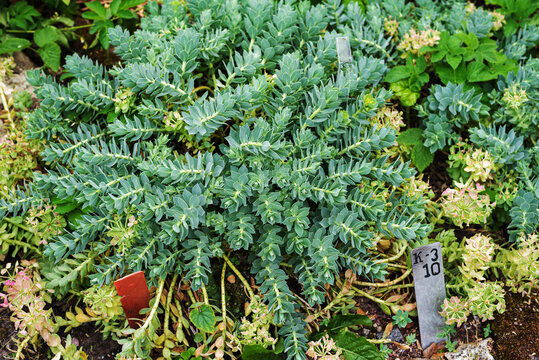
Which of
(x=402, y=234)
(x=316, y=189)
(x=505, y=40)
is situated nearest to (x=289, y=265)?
(x=316, y=189)

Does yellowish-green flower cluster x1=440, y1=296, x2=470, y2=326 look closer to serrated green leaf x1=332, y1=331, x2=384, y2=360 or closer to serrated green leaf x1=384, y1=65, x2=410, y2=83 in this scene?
serrated green leaf x1=332, y1=331, x2=384, y2=360

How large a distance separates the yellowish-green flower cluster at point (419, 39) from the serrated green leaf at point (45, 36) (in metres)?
2.19

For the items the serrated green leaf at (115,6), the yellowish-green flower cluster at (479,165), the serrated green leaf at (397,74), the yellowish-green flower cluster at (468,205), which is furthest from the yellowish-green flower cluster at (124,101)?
the yellowish-green flower cluster at (479,165)

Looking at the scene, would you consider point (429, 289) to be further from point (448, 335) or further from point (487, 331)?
point (487, 331)

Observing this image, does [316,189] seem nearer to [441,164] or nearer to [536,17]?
[441,164]

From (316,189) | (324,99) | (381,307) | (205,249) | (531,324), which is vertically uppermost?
(324,99)

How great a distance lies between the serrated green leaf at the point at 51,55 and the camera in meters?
2.75

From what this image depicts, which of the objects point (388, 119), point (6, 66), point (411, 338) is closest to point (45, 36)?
point (6, 66)

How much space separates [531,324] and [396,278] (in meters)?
0.70

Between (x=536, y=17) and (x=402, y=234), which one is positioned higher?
(x=536, y=17)

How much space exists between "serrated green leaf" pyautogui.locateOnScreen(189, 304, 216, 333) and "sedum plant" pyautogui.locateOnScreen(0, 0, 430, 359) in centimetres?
15

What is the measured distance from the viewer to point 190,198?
1871mm

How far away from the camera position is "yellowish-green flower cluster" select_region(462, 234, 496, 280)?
6.97ft

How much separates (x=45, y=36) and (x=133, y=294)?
1865 millimetres
